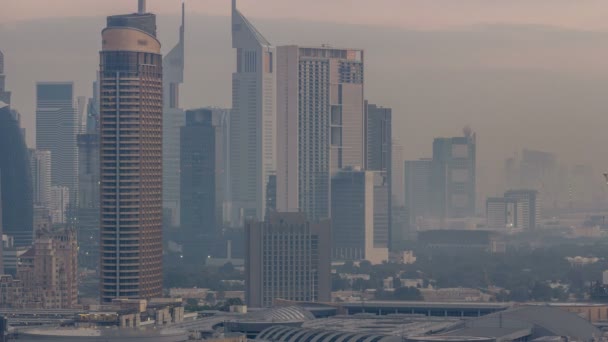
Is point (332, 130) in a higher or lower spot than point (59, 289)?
higher

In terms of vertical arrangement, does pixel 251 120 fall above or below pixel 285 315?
above

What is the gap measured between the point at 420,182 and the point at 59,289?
84053 millimetres

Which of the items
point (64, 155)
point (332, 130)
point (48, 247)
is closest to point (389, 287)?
point (48, 247)

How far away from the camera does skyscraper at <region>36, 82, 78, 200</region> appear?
16212 cm

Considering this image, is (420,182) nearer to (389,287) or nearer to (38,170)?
(38,170)

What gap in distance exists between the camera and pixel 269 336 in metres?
62.7

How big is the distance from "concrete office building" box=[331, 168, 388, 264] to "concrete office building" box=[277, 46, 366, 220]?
301 cm

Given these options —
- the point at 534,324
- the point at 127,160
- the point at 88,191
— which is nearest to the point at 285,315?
the point at 534,324

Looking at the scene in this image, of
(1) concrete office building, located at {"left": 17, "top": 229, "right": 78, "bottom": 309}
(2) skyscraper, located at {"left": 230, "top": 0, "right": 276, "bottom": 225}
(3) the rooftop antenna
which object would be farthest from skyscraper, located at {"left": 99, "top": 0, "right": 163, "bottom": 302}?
(2) skyscraper, located at {"left": 230, "top": 0, "right": 276, "bottom": 225}

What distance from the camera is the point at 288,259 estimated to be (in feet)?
313

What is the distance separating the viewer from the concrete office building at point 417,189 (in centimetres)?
17275

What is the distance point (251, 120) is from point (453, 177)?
20320 mm

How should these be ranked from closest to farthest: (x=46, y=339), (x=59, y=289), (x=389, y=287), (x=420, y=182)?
(x=46, y=339) → (x=59, y=289) → (x=389, y=287) → (x=420, y=182)

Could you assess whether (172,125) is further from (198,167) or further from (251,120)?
(198,167)
